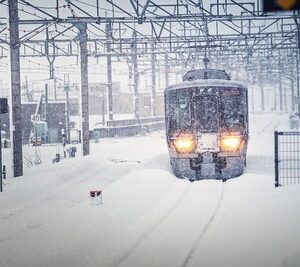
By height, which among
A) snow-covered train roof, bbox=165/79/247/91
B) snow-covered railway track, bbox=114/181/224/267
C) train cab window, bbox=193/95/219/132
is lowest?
snow-covered railway track, bbox=114/181/224/267

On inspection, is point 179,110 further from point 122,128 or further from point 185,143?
point 122,128

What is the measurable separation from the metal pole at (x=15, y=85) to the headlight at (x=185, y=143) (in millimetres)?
6113

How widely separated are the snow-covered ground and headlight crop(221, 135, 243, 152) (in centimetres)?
93

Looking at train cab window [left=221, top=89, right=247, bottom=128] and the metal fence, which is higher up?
train cab window [left=221, top=89, right=247, bottom=128]

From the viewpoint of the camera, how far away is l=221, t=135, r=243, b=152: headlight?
12008mm

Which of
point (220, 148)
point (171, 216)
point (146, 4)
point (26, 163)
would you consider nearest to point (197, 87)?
point (220, 148)

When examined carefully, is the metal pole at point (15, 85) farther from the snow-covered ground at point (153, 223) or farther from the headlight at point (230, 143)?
the headlight at point (230, 143)

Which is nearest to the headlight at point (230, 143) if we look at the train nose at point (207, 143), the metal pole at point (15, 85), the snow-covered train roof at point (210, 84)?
the train nose at point (207, 143)

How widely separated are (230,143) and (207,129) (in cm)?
83

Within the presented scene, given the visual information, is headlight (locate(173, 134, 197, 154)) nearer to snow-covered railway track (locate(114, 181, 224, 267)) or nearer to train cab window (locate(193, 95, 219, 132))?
train cab window (locate(193, 95, 219, 132))

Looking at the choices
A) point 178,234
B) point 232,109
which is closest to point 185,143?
point 232,109

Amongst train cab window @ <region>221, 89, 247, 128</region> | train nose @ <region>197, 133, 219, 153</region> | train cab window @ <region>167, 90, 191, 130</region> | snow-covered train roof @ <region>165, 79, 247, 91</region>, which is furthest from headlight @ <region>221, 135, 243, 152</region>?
snow-covered train roof @ <region>165, 79, 247, 91</region>

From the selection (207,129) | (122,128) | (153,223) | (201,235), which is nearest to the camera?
(201,235)

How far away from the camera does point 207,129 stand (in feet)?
40.2
